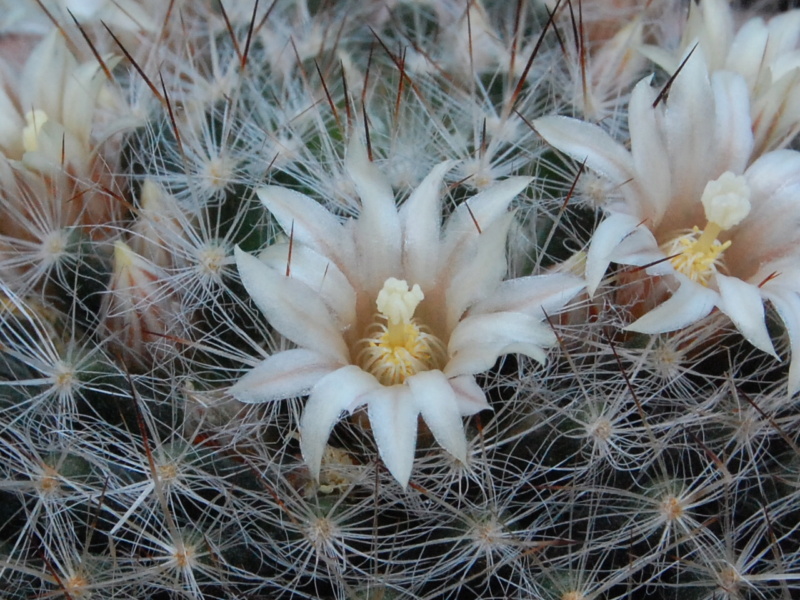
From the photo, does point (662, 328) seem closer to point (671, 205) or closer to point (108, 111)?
point (671, 205)

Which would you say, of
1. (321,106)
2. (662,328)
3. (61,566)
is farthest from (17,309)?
(662,328)

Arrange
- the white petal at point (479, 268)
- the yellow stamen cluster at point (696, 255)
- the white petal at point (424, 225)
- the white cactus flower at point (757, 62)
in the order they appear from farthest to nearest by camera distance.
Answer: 1. the white cactus flower at point (757, 62)
2. the yellow stamen cluster at point (696, 255)
3. the white petal at point (424, 225)
4. the white petal at point (479, 268)

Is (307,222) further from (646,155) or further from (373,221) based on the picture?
(646,155)

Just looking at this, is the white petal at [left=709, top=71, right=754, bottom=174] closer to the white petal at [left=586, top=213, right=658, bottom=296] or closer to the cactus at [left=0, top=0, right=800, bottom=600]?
the cactus at [left=0, top=0, right=800, bottom=600]

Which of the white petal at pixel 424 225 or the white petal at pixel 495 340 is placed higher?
the white petal at pixel 424 225

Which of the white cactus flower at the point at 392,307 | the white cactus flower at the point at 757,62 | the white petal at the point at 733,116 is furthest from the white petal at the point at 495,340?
the white cactus flower at the point at 757,62

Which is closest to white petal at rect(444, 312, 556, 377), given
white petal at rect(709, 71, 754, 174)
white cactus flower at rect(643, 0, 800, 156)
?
white petal at rect(709, 71, 754, 174)

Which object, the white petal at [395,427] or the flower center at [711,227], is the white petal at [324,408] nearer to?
the white petal at [395,427]
